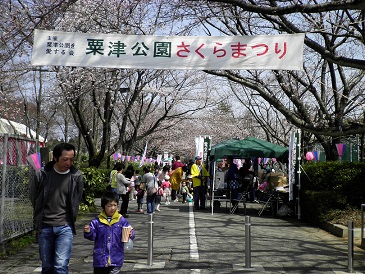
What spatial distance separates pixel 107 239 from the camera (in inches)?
210

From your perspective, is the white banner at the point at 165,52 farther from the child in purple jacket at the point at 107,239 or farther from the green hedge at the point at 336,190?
the green hedge at the point at 336,190

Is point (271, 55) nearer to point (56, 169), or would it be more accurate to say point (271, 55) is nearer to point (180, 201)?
point (56, 169)

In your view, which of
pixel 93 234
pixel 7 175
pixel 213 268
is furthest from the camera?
pixel 7 175

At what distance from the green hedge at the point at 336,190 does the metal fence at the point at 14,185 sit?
727 centimetres

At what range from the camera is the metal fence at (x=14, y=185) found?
28.8 feet

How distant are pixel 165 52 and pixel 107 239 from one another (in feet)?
15.4

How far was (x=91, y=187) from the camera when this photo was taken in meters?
16.6

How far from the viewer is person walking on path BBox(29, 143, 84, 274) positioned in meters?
5.28

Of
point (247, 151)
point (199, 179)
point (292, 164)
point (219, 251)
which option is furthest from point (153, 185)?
point (219, 251)

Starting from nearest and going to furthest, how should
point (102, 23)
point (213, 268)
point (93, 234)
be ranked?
1. point (93, 234)
2. point (213, 268)
3. point (102, 23)

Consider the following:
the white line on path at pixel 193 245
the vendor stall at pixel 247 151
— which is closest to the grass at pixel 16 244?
the white line on path at pixel 193 245

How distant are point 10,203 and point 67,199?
13.9 ft

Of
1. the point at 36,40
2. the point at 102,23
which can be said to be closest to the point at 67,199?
the point at 36,40

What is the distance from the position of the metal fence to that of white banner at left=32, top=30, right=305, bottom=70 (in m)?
1.67
